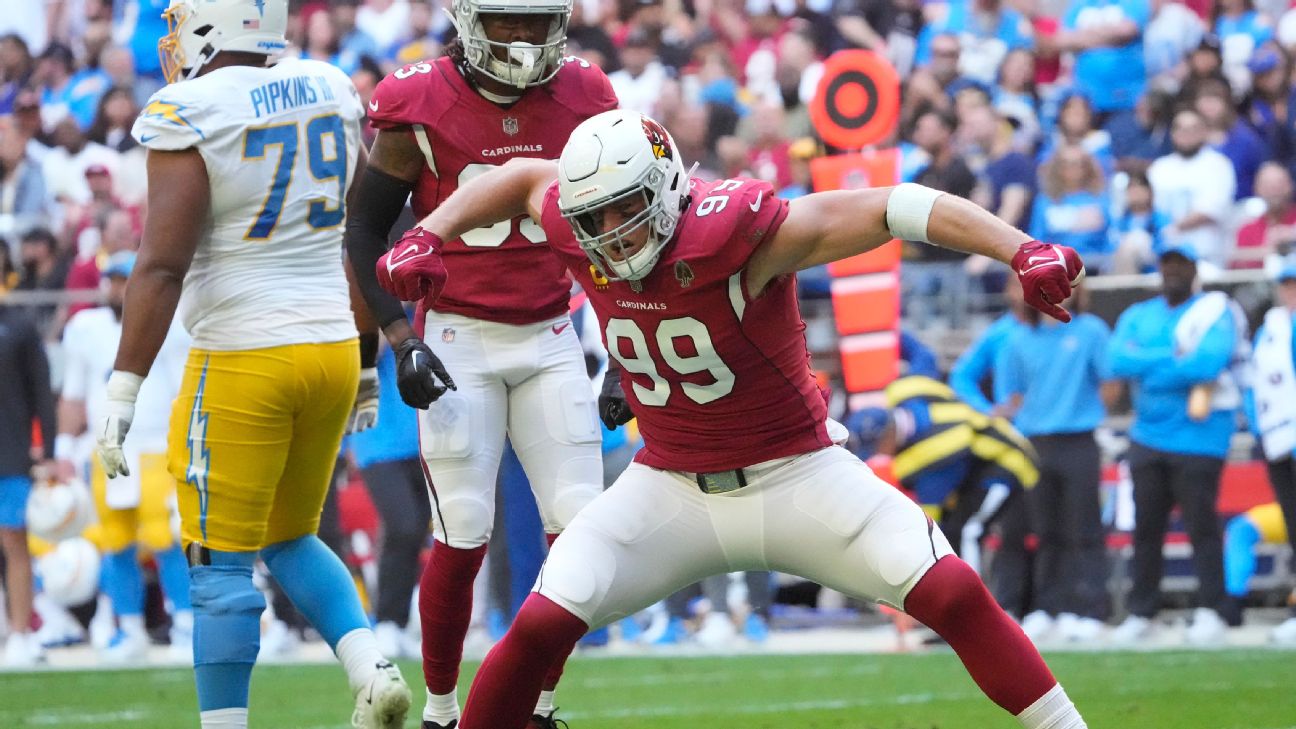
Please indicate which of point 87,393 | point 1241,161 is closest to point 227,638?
point 87,393

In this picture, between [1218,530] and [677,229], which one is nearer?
[677,229]

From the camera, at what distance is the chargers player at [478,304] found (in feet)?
18.5

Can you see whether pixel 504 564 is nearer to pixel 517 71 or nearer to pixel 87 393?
pixel 87 393

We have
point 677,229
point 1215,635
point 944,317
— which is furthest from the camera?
point 944,317

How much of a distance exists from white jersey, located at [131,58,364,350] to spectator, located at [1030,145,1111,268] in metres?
6.49

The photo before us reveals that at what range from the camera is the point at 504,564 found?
10.1 metres

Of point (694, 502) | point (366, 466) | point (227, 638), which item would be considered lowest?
point (366, 466)

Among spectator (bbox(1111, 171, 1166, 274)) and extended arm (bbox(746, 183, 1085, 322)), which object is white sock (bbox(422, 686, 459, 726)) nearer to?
extended arm (bbox(746, 183, 1085, 322))

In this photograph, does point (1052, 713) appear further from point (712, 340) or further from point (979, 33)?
point (979, 33)

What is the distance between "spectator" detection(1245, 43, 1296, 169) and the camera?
39.1ft

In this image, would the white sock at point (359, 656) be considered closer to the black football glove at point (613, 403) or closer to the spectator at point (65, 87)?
the black football glove at point (613, 403)

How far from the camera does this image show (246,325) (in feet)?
17.7

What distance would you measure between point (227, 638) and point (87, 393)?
5820 mm

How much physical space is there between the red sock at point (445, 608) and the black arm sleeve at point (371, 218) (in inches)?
31.5
